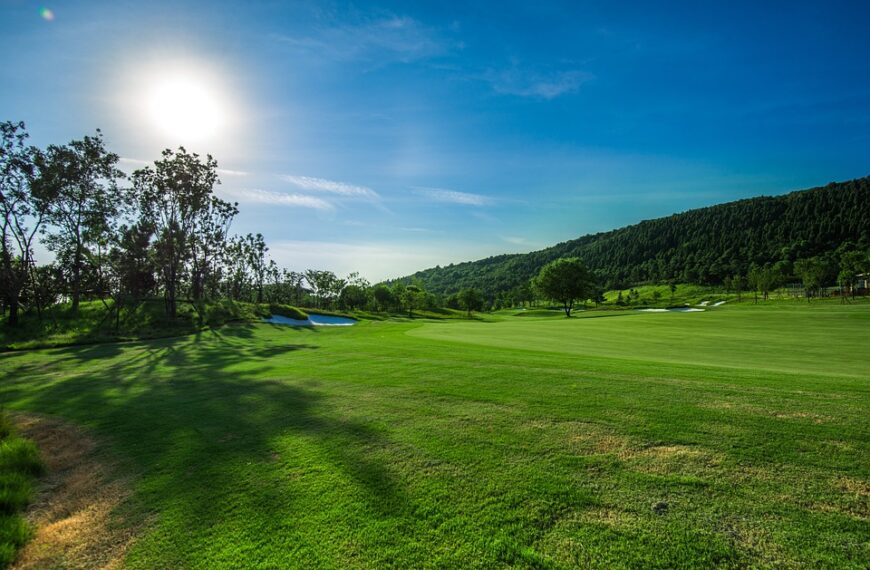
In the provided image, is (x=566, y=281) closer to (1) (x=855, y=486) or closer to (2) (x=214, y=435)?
(1) (x=855, y=486)

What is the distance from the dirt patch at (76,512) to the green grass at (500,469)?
0.24 m

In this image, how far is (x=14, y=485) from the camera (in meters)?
4.68

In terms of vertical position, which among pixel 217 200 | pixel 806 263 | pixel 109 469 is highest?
pixel 217 200

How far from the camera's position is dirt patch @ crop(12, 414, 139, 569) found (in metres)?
3.44

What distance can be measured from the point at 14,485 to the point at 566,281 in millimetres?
69070

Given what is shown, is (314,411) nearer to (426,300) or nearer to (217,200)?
(217,200)

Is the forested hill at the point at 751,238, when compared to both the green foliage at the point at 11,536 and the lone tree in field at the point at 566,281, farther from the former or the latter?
the green foliage at the point at 11,536

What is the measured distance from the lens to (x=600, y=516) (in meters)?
3.53

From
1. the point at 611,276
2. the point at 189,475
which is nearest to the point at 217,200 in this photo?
the point at 189,475

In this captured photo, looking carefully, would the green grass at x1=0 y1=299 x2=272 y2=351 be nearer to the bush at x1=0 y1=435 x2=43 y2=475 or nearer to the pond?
the pond

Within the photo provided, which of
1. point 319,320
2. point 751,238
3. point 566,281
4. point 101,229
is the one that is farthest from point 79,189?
point 751,238

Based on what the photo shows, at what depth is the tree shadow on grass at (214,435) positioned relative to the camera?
159 inches

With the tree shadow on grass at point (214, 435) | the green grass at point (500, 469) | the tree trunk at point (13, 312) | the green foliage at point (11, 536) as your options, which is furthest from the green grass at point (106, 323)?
the green foliage at point (11, 536)

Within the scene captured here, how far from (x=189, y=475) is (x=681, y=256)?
208 meters
